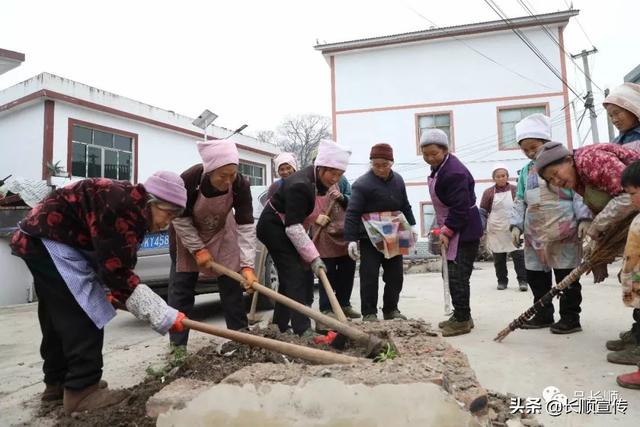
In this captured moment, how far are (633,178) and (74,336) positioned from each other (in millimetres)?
3003

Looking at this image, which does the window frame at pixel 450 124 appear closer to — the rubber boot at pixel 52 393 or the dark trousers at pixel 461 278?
the dark trousers at pixel 461 278

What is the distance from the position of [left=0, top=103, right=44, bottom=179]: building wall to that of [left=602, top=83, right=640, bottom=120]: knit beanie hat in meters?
10.5

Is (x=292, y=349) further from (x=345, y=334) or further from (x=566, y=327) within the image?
(x=566, y=327)

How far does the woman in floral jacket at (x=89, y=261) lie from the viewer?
2168mm

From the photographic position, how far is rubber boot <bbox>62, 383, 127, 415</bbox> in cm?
217

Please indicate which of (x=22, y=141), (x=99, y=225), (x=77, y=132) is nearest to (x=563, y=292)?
(x=99, y=225)

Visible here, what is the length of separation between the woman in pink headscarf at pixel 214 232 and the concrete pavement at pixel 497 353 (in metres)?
0.65

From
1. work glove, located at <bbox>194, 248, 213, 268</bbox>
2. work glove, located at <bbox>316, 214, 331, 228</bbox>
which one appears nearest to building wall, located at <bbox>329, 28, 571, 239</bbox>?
work glove, located at <bbox>316, 214, 331, 228</bbox>

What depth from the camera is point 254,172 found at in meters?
16.8

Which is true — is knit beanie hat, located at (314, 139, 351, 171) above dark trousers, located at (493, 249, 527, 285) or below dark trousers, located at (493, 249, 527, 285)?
above

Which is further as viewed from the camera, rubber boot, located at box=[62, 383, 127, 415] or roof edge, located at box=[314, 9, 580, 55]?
roof edge, located at box=[314, 9, 580, 55]

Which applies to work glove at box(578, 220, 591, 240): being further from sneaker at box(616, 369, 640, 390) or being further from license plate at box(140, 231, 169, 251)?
license plate at box(140, 231, 169, 251)

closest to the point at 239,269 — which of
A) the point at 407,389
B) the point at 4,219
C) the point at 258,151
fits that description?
the point at 407,389

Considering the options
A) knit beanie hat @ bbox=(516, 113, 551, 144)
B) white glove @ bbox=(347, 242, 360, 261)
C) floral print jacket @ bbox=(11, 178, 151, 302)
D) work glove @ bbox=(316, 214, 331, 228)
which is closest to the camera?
floral print jacket @ bbox=(11, 178, 151, 302)
